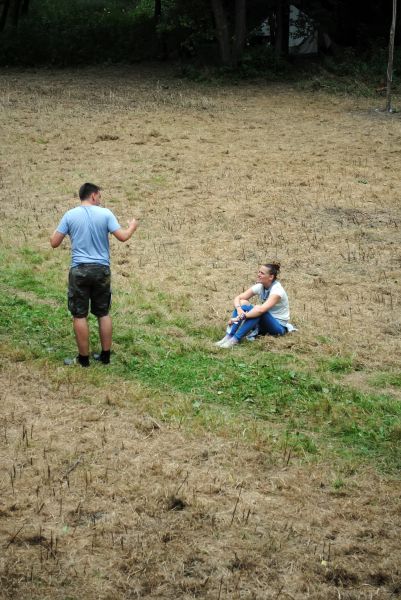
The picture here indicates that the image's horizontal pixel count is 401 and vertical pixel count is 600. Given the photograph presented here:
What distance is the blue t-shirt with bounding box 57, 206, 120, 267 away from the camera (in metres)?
8.23

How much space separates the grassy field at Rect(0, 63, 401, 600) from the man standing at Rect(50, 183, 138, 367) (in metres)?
0.69

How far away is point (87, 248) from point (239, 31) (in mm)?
18846

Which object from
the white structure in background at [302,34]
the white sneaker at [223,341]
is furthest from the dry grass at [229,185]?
the white structure in background at [302,34]

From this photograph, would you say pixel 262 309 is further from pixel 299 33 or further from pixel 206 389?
pixel 299 33

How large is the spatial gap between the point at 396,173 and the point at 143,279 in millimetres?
7527

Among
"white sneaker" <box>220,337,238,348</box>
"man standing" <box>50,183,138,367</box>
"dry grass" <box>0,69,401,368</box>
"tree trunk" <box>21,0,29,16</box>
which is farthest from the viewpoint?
"tree trunk" <box>21,0,29,16</box>

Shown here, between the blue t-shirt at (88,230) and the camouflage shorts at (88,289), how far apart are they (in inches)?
3.2

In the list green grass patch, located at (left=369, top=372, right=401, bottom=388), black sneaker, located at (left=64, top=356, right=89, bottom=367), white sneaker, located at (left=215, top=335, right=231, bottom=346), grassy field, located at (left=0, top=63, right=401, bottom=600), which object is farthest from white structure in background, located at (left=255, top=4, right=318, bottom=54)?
black sneaker, located at (left=64, top=356, right=89, bottom=367)

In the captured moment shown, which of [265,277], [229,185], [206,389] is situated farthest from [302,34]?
[206,389]

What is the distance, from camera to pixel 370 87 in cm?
2372

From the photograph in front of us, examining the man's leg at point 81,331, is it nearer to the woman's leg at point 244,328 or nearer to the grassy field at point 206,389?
the grassy field at point 206,389

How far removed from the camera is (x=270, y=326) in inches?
381

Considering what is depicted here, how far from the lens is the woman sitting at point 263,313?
9500 millimetres

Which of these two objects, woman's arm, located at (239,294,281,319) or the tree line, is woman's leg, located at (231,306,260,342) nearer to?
woman's arm, located at (239,294,281,319)
